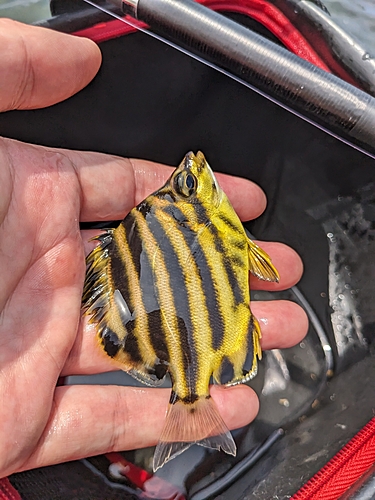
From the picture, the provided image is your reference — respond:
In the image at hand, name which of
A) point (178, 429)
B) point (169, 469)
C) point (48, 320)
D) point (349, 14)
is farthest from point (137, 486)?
point (349, 14)

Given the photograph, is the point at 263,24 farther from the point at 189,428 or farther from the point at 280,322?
the point at 189,428

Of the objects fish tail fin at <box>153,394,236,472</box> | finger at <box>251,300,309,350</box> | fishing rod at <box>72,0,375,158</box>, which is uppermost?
fishing rod at <box>72,0,375,158</box>

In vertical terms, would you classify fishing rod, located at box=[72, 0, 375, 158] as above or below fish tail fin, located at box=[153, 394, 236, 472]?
above

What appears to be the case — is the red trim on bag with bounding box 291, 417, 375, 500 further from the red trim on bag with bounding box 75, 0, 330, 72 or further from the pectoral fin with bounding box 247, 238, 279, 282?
the red trim on bag with bounding box 75, 0, 330, 72

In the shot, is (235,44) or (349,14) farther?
(349,14)

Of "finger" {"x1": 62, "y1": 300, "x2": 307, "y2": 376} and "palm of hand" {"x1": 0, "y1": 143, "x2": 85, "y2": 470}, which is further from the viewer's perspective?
"finger" {"x1": 62, "y1": 300, "x2": 307, "y2": 376}

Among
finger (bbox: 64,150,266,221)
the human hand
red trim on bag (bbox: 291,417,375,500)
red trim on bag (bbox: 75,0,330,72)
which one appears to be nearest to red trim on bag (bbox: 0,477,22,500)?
the human hand

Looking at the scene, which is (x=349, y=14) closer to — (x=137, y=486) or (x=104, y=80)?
(x=104, y=80)
